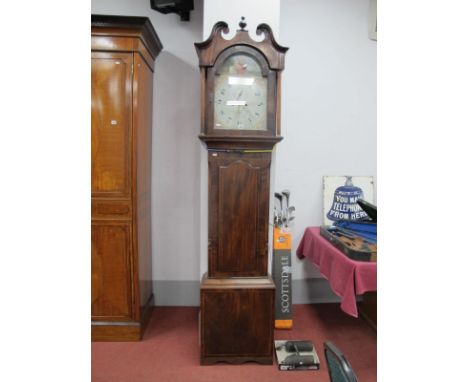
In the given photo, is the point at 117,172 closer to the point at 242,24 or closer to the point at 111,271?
the point at 111,271

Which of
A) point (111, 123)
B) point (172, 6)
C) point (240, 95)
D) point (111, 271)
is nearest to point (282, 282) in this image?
point (111, 271)

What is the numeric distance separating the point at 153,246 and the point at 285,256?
1.26 metres

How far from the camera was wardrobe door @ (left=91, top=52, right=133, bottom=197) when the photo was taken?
2516 mm

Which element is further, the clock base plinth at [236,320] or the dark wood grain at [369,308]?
the dark wood grain at [369,308]

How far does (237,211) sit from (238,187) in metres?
0.17

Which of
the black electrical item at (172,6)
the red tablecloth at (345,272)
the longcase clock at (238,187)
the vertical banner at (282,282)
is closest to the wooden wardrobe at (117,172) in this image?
the black electrical item at (172,6)

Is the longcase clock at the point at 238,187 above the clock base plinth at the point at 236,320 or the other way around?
above

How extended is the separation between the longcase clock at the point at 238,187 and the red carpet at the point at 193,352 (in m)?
0.12

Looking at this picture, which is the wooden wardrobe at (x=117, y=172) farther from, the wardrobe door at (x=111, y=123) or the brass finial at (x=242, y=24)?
the brass finial at (x=242, y=24)

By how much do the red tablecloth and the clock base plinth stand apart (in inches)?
19.0

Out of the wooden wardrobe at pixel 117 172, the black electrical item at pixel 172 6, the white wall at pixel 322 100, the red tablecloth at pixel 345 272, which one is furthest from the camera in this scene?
the white wall at pixel 322 100

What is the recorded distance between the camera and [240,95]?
7.51 ft

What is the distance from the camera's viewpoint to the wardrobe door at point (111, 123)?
2516 mm
